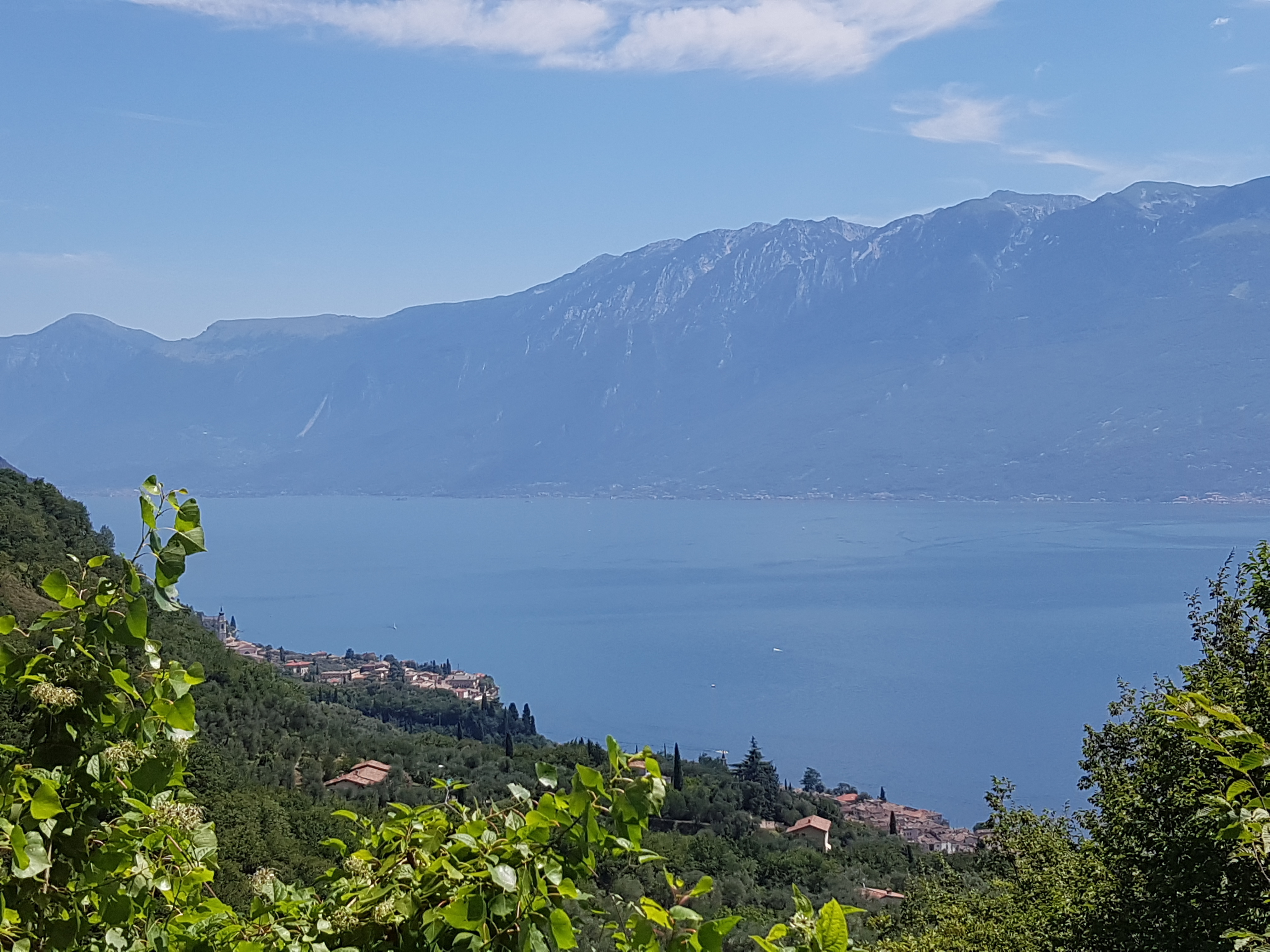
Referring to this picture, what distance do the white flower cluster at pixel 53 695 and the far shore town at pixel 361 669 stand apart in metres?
45.1

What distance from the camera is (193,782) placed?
14.1 m

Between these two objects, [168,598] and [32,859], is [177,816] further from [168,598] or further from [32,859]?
[168,598]

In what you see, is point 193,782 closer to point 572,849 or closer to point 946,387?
point 572,849

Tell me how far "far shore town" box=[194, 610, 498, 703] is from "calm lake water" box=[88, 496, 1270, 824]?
4487 mm

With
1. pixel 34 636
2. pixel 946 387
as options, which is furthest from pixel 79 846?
pixel 946 387

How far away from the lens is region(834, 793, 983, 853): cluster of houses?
97.4 feet

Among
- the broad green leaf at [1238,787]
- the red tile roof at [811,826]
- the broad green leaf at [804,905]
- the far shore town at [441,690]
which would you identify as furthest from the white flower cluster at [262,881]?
the red tile roof at [811,826]

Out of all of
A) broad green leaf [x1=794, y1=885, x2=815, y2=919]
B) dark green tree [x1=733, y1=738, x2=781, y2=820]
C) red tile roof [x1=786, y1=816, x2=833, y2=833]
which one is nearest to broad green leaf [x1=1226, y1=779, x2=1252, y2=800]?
broad green leaf [x1=794, y1=885, x2=815, y2=919]

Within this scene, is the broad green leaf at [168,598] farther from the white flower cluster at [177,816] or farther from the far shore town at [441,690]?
the far shore town at [441,690]

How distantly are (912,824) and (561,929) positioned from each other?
34661mm

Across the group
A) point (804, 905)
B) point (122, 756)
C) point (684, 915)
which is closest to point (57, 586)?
point (122, 756)

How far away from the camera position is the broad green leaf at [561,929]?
1.25m

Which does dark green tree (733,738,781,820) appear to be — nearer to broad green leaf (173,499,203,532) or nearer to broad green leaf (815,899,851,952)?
broad green leaf (815,899,851,952)

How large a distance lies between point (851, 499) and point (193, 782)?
156964mm
